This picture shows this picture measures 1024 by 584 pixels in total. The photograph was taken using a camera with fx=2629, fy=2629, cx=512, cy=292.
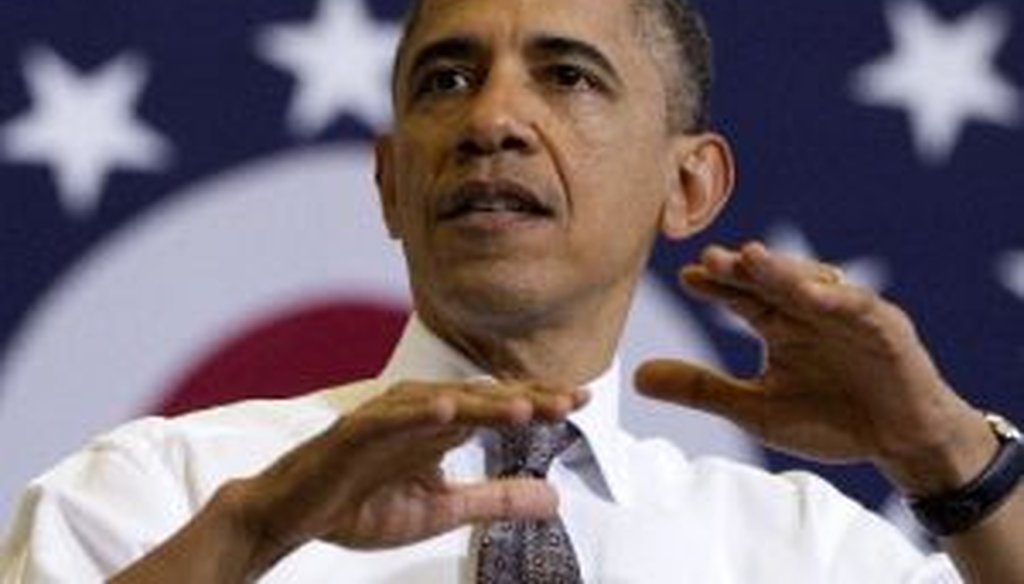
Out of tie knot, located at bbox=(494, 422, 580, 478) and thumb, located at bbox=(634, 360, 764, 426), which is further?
tie knot, located at bbox=(494, 422, 580, 478)

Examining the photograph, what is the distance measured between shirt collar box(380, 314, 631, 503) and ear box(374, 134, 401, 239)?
0.23ft

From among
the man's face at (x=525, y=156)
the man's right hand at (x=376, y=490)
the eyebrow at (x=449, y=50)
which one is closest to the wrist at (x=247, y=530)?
the man's right hand at (x=376, y=490)

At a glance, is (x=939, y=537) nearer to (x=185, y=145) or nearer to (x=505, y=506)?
(x=505, y=506)

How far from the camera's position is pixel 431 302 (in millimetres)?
1592

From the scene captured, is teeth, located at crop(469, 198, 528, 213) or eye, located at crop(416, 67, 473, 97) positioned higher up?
eye, located at crop(416, 67, 473, 97)

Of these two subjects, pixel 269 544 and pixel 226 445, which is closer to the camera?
pixel 269 544

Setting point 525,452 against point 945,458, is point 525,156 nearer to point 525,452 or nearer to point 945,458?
point 525,452

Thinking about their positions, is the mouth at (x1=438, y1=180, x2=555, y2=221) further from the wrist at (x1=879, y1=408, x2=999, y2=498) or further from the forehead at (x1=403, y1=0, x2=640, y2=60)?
the wrist at (x1=879, y1=408, x2=999, y2=498)

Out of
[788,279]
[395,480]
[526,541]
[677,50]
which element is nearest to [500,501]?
[395,480]

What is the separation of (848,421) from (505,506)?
0.31 m

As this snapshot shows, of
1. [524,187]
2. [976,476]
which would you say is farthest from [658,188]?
[976,476]

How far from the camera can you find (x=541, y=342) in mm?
1604

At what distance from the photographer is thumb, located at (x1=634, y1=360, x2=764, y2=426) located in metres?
1.43

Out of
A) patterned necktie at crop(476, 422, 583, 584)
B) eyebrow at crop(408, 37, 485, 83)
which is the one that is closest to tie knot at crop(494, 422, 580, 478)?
patterned necktie at crop(476, 422, 583, 584)
